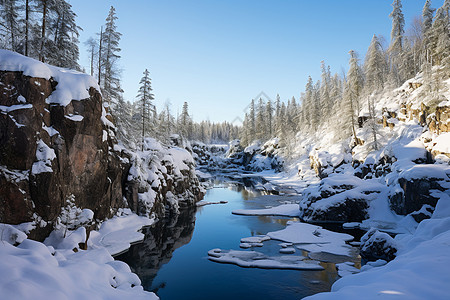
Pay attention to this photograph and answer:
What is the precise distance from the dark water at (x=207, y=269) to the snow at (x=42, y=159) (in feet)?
20.9

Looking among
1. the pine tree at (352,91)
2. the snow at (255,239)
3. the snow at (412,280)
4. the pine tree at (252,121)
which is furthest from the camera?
the pine tree at (252,121)

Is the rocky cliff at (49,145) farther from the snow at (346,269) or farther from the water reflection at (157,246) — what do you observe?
the snow at (346,269)

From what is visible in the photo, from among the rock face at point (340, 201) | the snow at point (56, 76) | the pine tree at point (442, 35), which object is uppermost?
the pine tree at point (442, 35)

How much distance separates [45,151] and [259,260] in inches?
501

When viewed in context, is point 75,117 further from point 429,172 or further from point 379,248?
point 429,172

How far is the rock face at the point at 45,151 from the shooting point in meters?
11.7

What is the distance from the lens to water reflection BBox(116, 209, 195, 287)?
13.4 metres

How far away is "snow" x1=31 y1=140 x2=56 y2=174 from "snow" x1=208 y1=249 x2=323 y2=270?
10.0 m

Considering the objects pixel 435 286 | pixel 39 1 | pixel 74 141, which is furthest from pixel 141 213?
pixel 435 286

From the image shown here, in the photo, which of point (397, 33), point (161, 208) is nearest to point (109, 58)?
point (161, 208)

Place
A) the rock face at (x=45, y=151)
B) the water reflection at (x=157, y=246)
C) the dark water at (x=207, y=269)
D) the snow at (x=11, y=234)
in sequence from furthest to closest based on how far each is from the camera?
the water reflection at (x=157, y=246) < the rock face at (x=45, y=151) < the dark water at (x=207, y=269) < the snow at (x=11, y=234)

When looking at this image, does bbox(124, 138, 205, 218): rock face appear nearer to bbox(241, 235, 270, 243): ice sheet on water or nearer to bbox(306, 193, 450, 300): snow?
bbox(241, 235, 270, 243): ice sheet on water

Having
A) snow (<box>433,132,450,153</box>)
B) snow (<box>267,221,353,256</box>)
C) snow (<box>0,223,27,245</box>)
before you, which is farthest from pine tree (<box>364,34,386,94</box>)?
snow (<box>0,223,27,245</box>)

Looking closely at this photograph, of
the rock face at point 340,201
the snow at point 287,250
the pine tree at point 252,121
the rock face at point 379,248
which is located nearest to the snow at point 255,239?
the snow at point 287,250
